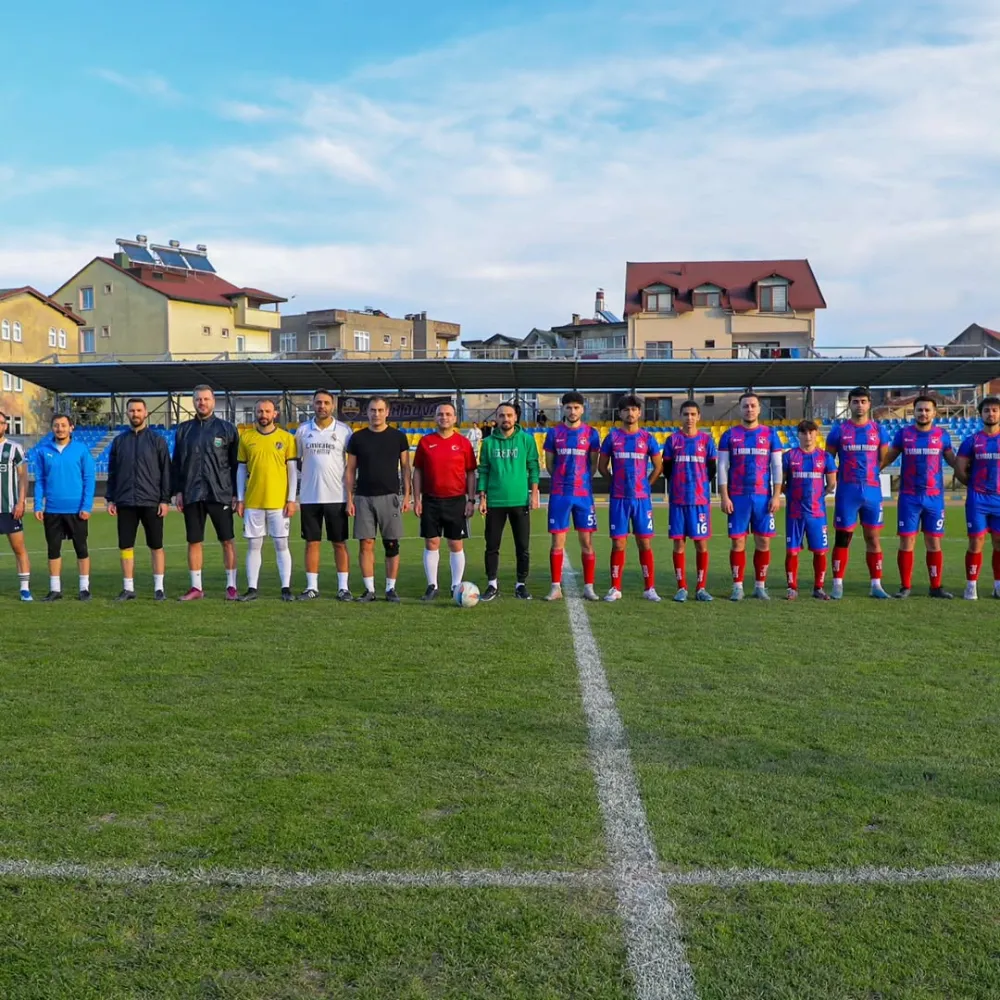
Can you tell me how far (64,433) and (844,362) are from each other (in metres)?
33.4

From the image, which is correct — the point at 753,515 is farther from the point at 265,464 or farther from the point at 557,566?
the point at 265,464

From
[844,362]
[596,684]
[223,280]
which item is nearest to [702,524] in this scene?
[596,684]

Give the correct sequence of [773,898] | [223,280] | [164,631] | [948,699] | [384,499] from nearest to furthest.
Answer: [773,898] → [948,699] → [164,631] → [384,499] → [223,280]

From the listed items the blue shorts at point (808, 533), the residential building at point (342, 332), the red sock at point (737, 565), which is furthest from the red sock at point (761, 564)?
the residential building at point (342, 332)

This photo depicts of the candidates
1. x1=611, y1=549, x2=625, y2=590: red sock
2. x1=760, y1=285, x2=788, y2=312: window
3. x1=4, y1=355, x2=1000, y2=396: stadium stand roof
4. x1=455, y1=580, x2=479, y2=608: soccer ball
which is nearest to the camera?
x1=455, y1=580, x2=479, y2=608: soccer ball

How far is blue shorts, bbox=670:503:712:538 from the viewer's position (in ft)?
28.8

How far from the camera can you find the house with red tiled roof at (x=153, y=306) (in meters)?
53.3

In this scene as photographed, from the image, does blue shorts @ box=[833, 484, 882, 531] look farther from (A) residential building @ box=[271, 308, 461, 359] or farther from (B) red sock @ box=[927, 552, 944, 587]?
(A) residential building @ box=[271, 308, 461, 359]

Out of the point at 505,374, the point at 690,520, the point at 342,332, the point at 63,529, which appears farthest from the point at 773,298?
the point at 63,529

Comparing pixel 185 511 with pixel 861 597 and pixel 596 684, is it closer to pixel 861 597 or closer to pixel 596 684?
pixel 596 684

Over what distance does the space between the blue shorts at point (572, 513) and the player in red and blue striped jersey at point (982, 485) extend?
3.45m

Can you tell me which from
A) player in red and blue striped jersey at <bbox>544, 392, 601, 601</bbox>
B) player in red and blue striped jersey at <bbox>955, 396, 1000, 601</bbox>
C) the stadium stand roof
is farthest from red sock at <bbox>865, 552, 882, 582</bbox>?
the stadium stand roof

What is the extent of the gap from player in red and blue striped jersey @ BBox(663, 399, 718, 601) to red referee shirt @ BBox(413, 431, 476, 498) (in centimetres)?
195

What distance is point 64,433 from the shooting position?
9.02m
